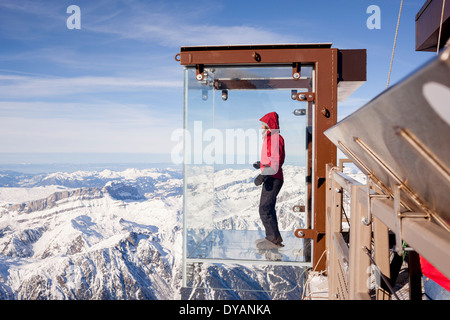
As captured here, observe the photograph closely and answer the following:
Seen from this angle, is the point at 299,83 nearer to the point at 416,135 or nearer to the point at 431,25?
the point at 431,25

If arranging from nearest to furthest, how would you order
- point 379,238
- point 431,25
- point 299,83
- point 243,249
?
1. point 379,238
2. point 299,83
3. point 243,249
4. point 431,25

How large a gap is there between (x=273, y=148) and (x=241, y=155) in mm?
432

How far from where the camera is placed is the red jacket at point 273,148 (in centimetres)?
445

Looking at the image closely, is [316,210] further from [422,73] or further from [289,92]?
[422,73]

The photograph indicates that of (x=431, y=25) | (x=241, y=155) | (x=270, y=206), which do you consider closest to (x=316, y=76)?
(x=241, y=155)

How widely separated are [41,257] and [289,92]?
7442 inches

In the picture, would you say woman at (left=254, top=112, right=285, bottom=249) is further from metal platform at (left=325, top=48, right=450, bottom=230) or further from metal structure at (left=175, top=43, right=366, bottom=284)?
metal platform at (left=325, top=48, right=450, bottom=230)

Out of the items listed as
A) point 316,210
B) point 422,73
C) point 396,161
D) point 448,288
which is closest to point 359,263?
point 396,161

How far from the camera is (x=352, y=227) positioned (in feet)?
5.93

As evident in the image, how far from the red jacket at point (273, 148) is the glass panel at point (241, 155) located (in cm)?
7

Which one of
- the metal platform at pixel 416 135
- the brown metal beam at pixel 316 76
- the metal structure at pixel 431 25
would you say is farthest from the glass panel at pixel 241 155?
the metal platform at pixel 416 135

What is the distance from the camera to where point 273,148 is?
4.52 metres

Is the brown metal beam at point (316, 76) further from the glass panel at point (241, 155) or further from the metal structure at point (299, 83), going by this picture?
the glass panel at point (241, 155)

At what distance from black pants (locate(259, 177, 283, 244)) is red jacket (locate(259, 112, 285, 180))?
0.31 feet
